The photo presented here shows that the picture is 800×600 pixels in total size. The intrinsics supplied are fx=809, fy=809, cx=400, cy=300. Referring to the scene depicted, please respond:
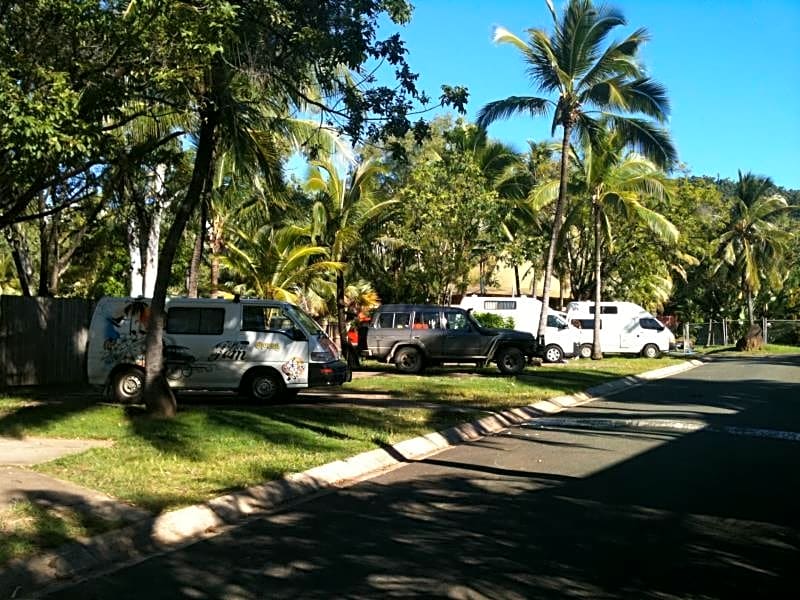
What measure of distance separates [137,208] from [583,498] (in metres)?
12.9

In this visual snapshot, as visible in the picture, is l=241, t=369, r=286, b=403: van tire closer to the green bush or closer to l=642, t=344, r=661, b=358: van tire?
the green bush

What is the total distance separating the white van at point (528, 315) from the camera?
30109mm

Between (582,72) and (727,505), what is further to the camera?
(582,72)

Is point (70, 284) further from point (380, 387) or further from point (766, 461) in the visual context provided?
point (766, 461)

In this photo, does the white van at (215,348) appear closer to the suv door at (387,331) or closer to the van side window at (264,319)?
the van side window at (264,319)

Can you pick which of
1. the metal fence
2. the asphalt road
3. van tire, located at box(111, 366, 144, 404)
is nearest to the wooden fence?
van tire, located at box(111, 366, 144, 404)

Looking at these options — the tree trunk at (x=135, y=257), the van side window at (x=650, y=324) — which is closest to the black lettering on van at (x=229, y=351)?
the tree trunk at (x=135, y=257)

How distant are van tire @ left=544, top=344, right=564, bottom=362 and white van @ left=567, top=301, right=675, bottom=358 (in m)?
4.48

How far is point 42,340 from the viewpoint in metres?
17.8

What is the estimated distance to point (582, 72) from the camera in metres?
23.8

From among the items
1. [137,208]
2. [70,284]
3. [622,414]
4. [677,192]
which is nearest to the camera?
[622,414]

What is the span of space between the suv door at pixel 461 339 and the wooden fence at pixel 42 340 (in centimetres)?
935

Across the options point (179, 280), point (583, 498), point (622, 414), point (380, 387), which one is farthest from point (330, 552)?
point (179, 280)

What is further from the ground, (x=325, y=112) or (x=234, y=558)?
(x=325, y=112)
